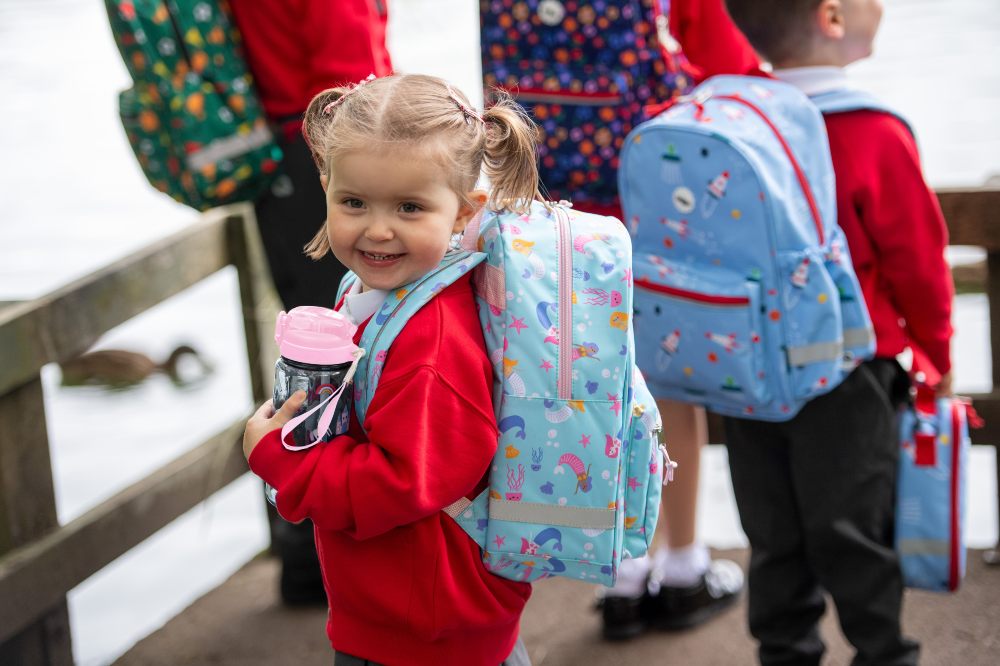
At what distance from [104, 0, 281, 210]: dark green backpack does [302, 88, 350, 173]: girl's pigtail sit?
972 mm

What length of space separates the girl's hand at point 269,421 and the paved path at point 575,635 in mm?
1331

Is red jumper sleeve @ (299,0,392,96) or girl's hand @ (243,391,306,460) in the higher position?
red jumper sleeve @ (299,0,392,96)

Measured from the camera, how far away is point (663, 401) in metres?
2.77

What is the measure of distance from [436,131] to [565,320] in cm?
31

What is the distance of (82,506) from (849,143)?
9.58ft

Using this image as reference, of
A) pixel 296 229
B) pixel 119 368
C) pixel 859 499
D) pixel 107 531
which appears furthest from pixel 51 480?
pixel 119 368

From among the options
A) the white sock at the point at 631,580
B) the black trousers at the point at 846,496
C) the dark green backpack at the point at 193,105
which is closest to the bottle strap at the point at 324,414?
the black trousers at the point at 846,496

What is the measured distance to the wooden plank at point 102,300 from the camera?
2.53 meters

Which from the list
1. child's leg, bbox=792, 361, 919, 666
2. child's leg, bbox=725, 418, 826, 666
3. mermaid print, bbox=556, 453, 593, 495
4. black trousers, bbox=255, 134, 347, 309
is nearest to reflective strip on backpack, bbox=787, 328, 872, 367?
child's leg, bbox=792, 361, 919, 666

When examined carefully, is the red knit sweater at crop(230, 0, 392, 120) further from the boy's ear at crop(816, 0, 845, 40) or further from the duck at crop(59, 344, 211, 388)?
the duck at crop(59, 344, 211, 388)

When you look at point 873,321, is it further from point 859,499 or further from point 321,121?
point 321,121

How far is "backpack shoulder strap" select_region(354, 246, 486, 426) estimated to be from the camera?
1699 mm

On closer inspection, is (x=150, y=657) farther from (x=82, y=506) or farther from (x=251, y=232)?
(x=82, y=506)

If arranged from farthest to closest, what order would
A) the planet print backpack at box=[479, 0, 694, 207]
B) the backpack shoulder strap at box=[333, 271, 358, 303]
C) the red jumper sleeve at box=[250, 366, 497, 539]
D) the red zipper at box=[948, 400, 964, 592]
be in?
the planet print backpack at box=[479, 0, 694, 207]
the red zipper at box=[948, 400, 964, 592]
the backpack shoulder strap at box=[333, 271, 358, 303]
the red jumper sleeve at box=[250, 366, 497, 539]
